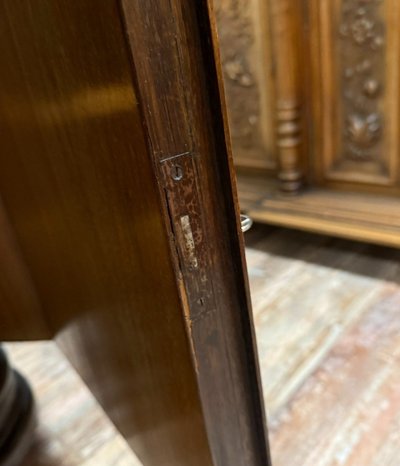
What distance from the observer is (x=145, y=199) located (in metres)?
0.40

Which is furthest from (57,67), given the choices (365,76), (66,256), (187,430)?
(365,76)

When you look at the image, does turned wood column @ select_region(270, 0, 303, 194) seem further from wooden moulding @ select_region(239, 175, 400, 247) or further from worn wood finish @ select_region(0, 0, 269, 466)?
worn wood finish @ select_region(0, 0, 269, 466)

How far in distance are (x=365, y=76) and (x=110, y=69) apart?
125 centimetres

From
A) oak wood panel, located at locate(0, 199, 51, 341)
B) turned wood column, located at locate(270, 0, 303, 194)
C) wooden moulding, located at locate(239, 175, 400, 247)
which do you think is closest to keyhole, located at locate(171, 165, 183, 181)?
oak wood panel, located at locate(0, 199, 51, 341)

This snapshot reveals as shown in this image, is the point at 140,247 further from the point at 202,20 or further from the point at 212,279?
the point at 202,20

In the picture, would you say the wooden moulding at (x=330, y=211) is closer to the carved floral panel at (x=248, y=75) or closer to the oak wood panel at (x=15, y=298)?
the carved floral panel at (x=248, y=75)

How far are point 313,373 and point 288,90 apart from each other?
919mm

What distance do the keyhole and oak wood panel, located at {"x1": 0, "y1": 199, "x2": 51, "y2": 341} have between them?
462 mm

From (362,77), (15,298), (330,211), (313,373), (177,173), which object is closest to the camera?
(177,173)

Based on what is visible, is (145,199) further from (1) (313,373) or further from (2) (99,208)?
(1) (313,373)

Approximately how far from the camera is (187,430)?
530 millimetres

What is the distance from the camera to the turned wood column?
4.77 feet

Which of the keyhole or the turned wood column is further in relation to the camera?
the turned wood column

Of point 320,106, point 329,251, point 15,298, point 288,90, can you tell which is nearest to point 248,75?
point 288,90
